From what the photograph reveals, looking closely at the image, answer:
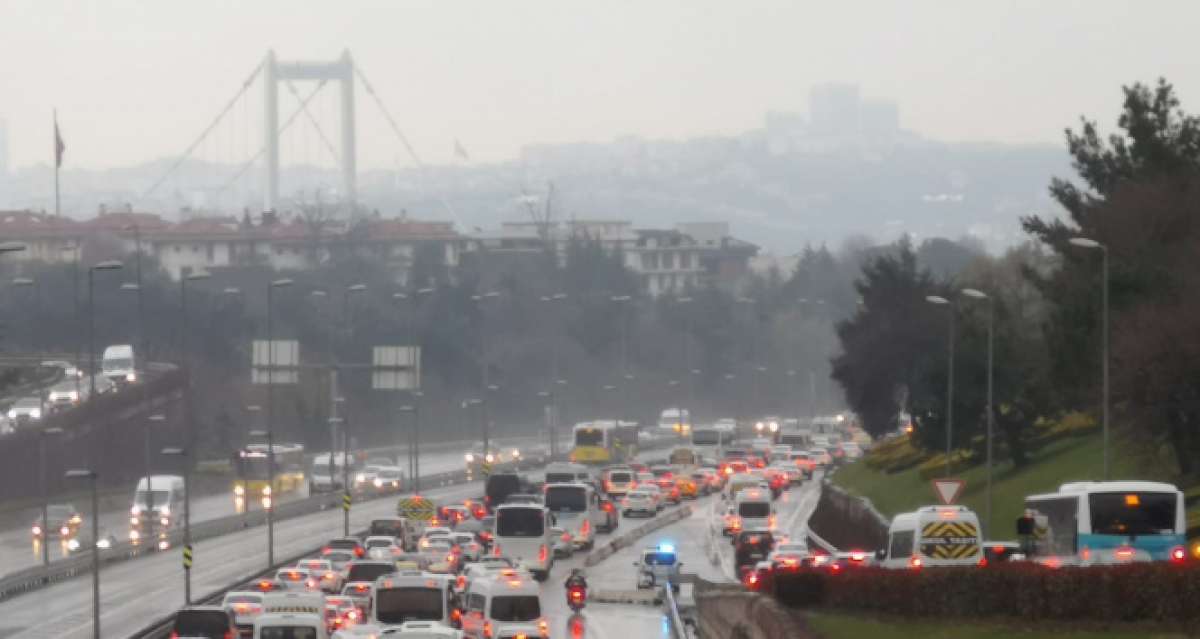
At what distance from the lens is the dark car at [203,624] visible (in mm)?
40750

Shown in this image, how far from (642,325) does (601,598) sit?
136857 millimetres

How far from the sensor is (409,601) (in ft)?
137

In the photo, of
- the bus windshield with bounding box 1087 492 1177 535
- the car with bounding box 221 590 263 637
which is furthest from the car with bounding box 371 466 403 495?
the bus windshield with bounding box 1087 492 1177 535

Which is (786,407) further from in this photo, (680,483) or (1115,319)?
(1115,319)

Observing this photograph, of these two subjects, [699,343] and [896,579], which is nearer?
[896,579]

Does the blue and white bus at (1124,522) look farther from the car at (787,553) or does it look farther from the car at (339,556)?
the car at (339,556)

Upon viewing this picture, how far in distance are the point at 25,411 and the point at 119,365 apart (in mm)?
16370

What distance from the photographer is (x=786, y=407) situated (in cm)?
18125

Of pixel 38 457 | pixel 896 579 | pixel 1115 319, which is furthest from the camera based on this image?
pixel 38 457

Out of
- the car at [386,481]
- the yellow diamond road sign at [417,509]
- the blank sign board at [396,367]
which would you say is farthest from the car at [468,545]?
the car at [386,481]

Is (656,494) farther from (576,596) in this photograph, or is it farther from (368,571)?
(576,596)

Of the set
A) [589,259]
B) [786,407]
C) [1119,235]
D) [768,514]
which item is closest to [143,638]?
[1119,235]

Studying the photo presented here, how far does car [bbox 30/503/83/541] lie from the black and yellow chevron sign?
41603 millimetres

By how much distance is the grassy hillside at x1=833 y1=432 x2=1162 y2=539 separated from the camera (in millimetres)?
54375
